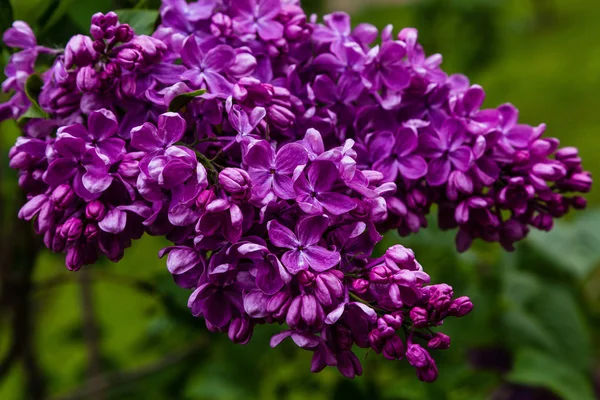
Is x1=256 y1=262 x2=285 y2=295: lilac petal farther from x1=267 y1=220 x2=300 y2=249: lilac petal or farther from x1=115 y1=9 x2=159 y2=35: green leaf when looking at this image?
x1=115 y1=9 x2=159 y2=35: green leaf

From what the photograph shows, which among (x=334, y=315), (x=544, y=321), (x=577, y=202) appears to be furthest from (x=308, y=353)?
(x=334, y=315)

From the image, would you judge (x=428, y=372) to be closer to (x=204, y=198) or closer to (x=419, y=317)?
(x=419, y=317)

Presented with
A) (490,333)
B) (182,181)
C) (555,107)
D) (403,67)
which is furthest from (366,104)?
(555,107)

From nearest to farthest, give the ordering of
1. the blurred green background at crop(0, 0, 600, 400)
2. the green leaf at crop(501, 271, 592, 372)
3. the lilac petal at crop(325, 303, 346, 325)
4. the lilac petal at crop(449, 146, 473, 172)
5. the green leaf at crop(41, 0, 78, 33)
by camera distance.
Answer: the lilac petal at crop(325, 303, 346, 325), the lilac petal at crop(449, 146, 473, 172), the green leaf at crop(41, 0, 78, 33), the blurred green background at crop(0, 0, 600, 400), the green leaf at crop(501, 271, 592, 372)

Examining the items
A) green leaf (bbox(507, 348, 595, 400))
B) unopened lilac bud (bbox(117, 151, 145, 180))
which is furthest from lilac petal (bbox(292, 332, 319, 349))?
green leaf (bbox(507, 348, 595, 400))

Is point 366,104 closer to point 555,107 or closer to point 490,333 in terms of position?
point 490,333

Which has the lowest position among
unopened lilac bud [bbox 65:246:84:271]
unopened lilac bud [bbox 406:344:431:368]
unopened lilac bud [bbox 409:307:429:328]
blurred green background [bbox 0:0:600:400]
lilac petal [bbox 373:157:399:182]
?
blurred green background [bbox 0:0:600:400]

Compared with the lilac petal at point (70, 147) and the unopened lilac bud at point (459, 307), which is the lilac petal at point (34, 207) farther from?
the unopened lilac bud at point (459, 307)
